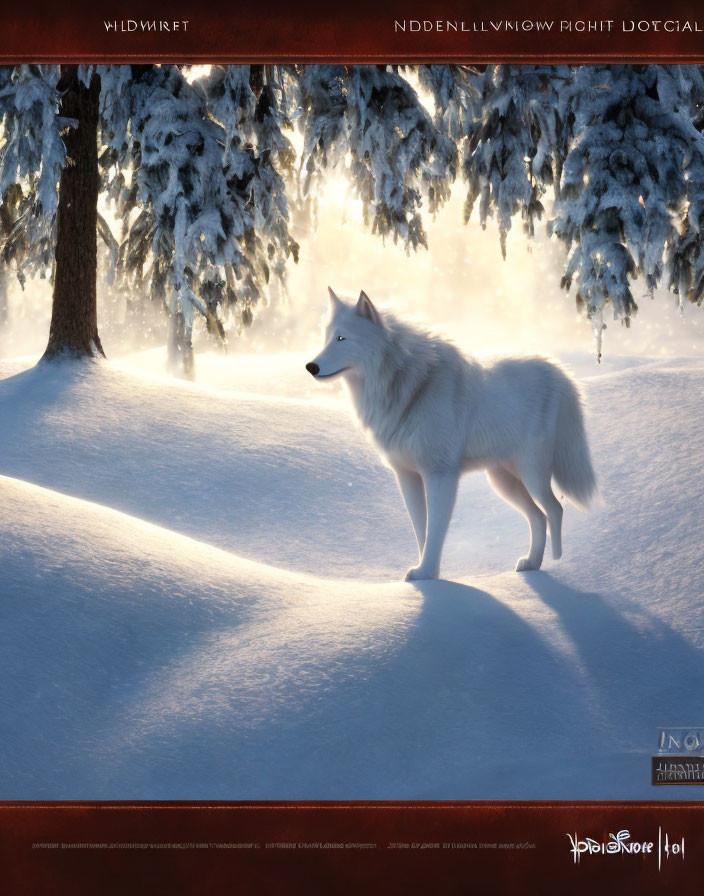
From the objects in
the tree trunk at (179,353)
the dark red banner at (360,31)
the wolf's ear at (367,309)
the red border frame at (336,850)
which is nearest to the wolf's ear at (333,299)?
the wolf's ear at (367,309)

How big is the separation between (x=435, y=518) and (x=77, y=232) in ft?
19.0

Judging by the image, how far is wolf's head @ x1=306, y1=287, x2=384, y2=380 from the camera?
4559mm

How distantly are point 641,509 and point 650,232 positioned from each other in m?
2.21

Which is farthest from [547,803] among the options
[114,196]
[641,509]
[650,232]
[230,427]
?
[114,196]

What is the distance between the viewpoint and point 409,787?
10.4 feet

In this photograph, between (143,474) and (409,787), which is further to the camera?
(143,474)

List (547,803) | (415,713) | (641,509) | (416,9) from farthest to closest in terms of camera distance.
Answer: (641,509)
(416,9)
(415,713)
(547,803)

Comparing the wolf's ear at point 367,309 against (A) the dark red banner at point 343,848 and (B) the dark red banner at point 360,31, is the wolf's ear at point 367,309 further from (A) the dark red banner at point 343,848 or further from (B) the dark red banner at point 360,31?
(A) the dark red banner at point 343,848

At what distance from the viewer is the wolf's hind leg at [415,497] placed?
4.98m

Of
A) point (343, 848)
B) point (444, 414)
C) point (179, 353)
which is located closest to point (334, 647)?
point (343, 848)

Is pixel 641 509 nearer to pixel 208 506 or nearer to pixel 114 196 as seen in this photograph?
pixel 208 506

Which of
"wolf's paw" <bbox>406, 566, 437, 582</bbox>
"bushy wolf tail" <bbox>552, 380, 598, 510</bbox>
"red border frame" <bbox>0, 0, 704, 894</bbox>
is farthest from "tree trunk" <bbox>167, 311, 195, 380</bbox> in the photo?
"red border frame" <bbox>0, 0, 704, 894</bbox>

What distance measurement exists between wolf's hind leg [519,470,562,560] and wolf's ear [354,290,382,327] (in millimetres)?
1358

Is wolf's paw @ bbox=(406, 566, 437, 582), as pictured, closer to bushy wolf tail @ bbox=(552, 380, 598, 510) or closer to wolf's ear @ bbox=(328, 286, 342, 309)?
bushy wolf tail @ bbox=(552, 380, 598, 510)
